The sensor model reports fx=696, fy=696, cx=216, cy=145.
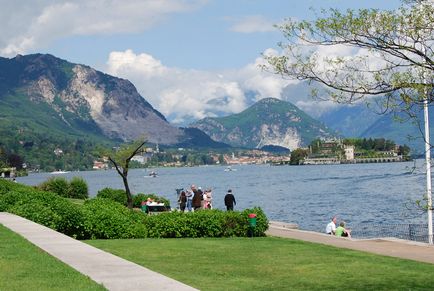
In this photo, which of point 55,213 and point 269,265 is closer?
point 269,265

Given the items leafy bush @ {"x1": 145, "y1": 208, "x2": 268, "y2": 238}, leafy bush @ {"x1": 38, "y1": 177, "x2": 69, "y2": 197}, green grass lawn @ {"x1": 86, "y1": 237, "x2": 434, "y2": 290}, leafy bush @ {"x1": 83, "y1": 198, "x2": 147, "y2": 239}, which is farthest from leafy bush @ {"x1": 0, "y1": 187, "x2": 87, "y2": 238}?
leafy bush @ {"x1": 38, "y1": 177, "x2": 69, "y2": 197}

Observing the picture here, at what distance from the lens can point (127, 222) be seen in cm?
2528

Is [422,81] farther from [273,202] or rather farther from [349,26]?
[273,202]

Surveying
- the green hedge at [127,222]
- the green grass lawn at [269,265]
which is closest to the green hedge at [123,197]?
the green hedge at [127,222]

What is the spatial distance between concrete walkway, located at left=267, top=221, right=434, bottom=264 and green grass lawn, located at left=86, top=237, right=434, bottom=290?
122cm

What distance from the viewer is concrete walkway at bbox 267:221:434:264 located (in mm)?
21505

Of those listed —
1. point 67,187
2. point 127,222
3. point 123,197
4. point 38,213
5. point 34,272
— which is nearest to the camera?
point 34,272

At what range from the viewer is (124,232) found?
82.1ft

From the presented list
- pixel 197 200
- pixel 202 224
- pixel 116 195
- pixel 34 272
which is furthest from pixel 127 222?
pixel 116 195

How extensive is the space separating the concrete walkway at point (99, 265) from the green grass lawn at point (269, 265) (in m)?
1.20

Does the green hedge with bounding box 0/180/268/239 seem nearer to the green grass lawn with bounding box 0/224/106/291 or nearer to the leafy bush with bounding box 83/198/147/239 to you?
the leafy bush with bounding box 83/198/147/239

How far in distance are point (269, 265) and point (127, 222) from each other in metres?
8.62

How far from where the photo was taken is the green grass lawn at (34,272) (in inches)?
475

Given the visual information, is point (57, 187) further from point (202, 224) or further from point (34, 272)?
point (34, 272)
